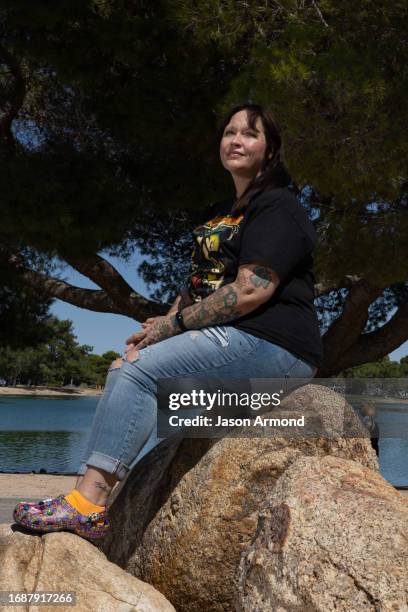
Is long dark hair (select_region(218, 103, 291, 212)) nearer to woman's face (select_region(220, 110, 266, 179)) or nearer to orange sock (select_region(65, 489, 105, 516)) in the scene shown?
woman's face (select_region(220, 110, 266, 179))

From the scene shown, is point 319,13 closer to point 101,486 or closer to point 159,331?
point 159,331

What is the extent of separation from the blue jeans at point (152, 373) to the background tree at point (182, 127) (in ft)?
13.6

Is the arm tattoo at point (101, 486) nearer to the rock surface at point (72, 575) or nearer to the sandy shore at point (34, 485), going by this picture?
the rock surface at point (72, 575)

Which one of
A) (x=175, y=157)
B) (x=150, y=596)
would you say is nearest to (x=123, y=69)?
(x=175, y=157)

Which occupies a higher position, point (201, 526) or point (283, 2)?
point (283, 2)

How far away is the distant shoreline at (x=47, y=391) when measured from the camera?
238 feet

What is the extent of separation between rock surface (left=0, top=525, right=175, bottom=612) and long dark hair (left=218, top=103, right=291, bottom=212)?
1.42 meters

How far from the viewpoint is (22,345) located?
39.0ft

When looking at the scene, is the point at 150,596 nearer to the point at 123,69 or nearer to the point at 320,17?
the point at 320,17

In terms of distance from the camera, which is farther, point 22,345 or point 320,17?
point 22,345

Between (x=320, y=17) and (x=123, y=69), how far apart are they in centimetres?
306

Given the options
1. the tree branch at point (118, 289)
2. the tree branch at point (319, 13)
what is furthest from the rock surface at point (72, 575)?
the tree branch at point (118, 289)

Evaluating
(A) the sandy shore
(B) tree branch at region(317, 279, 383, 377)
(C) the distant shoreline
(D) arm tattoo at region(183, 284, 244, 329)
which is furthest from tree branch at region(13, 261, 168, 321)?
(C) the distant shoreline

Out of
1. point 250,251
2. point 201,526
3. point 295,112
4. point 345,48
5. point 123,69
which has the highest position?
point 123,69
